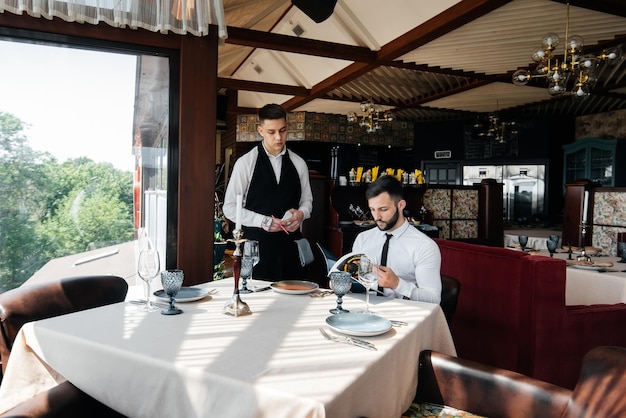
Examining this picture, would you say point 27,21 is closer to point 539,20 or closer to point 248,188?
point 248,188

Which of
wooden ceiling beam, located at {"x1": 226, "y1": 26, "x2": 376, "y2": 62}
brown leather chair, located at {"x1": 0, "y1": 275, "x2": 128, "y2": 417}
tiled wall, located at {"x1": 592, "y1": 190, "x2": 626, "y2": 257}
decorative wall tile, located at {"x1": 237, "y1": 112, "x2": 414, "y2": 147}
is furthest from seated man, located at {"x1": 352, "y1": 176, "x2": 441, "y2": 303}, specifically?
decorative wall tile, located at {"x1": 237, "y1": 112, "x2": 414, "y2": 147}

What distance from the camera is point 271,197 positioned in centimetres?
297

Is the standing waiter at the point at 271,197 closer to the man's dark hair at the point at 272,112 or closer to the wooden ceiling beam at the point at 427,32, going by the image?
the man's dark hair at the point at 272,112

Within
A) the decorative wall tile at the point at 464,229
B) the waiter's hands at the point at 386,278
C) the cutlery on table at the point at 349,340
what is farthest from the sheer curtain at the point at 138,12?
the decorative wall tile at the point at 464,229

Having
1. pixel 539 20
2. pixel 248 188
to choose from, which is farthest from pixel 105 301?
pixel 539 20

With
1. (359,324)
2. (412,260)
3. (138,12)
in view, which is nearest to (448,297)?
(412,260)

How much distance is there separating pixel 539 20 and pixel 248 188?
17.0ft

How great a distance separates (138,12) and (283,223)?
5.10 feet

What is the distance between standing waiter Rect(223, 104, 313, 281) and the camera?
2.81 meters

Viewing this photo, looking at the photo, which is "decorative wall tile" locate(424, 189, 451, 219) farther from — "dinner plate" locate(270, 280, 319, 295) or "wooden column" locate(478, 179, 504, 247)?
"dinner plate" locate(270, 280, 319, 295)

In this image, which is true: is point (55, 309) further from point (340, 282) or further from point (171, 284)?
point (340, 282)

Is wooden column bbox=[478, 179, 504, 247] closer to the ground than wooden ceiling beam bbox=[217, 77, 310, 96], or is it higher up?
closer to the ground

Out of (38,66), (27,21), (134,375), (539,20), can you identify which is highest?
(539,20)

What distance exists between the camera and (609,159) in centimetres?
1041
